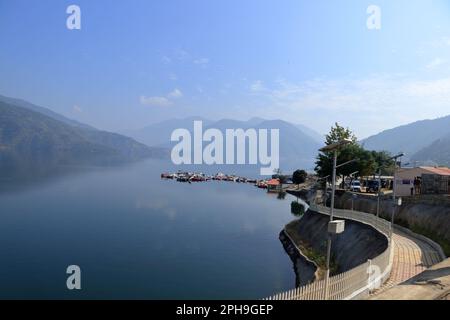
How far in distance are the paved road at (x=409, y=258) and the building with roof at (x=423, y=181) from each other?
59.4 ft

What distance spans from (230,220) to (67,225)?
3049 centimetres

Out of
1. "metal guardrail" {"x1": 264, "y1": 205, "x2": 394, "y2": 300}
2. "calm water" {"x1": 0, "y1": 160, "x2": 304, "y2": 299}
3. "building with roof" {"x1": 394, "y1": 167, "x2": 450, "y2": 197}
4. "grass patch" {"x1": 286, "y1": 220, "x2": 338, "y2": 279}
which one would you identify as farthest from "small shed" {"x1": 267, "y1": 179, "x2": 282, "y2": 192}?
"metal guardrail" {"x1": 264, "y1": 205, "x2": 394, "y2": 300}

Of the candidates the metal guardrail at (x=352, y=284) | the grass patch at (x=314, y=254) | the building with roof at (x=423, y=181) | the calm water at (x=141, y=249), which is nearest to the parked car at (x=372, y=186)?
the building with roof at (x=423, y=181)

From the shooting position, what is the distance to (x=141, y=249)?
5266 centimetres

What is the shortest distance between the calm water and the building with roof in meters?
19.7

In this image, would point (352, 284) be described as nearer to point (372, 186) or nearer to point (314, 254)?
point (314, 254)

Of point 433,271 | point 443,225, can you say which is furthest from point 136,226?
point 433,271

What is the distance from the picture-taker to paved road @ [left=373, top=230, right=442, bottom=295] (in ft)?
72.7

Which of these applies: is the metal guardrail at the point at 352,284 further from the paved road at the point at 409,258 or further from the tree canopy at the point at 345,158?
the tree canopy at the point at 345,158

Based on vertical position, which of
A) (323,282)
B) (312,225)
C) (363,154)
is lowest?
(312,225)

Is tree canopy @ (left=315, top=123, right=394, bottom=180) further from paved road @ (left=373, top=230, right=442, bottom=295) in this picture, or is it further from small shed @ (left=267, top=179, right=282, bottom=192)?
small shed @ (left=267, top=179, right=282, bottom=192)
